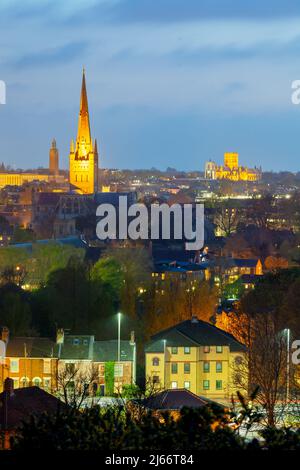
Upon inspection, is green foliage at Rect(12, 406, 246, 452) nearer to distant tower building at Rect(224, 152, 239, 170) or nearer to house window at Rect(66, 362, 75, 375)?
house window at Rect(66, 362, 75, 375)

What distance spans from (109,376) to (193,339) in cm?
234

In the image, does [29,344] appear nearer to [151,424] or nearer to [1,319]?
[1,319]

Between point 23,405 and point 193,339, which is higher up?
point 193,339

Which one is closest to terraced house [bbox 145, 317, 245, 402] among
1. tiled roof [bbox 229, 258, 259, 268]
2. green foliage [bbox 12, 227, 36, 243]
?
tiled roof [bbox 229, 258, 259, 268]

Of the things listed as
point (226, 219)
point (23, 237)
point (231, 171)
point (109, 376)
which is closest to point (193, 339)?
point (109, 376)

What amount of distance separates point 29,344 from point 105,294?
1002 centimetres

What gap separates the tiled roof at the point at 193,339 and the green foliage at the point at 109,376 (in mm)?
1384

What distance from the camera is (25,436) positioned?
1468 centimetres

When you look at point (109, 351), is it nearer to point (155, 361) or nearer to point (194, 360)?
point (155, 361)

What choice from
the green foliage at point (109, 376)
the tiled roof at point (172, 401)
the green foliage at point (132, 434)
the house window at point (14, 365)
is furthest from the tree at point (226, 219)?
the green foliage at point (132, 434)

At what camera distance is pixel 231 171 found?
18462 centimetres

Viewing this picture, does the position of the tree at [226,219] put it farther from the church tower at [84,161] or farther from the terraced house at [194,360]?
the terraced house at [194,360]

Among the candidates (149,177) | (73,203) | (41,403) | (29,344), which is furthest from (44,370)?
(149,177)

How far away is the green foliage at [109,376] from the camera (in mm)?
27203
